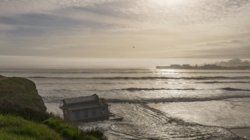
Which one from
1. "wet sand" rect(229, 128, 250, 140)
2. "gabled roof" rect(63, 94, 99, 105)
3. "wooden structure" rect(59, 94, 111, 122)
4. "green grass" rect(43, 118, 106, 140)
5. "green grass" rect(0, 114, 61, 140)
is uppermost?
"green grass" rect(0, 114, 61, 140)

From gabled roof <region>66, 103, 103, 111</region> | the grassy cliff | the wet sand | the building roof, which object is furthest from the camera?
the building roof

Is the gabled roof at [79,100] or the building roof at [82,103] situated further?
the gabled roof at [79,100]

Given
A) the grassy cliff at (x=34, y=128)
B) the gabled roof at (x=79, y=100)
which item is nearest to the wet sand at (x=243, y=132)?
the grassy cliff at (x=34, y=128)

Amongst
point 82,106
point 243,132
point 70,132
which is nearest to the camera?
point 70,132

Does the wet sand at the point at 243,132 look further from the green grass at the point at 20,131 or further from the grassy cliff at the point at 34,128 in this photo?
the green grass at the point at 20,131

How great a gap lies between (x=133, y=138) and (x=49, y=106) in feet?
54.0

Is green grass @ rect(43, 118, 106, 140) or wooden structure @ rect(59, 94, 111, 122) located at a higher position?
green grass @ rect(43, 118, 106, 140)

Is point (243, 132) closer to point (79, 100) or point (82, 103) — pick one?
point (82, 103)

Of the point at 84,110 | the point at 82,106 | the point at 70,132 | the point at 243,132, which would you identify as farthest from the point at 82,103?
the point at 243,132

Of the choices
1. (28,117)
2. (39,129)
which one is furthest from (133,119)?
(39,129)

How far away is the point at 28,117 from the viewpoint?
10602mm

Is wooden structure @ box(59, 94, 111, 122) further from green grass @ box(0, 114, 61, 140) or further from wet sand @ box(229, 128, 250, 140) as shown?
green grass @ box(0, 114, 61, 140)

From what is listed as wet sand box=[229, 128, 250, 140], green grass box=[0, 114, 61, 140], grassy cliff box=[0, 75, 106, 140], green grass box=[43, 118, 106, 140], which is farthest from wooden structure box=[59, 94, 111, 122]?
green grass box=[0, 114, 61, 140]

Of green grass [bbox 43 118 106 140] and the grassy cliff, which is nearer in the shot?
the grassy cliff
